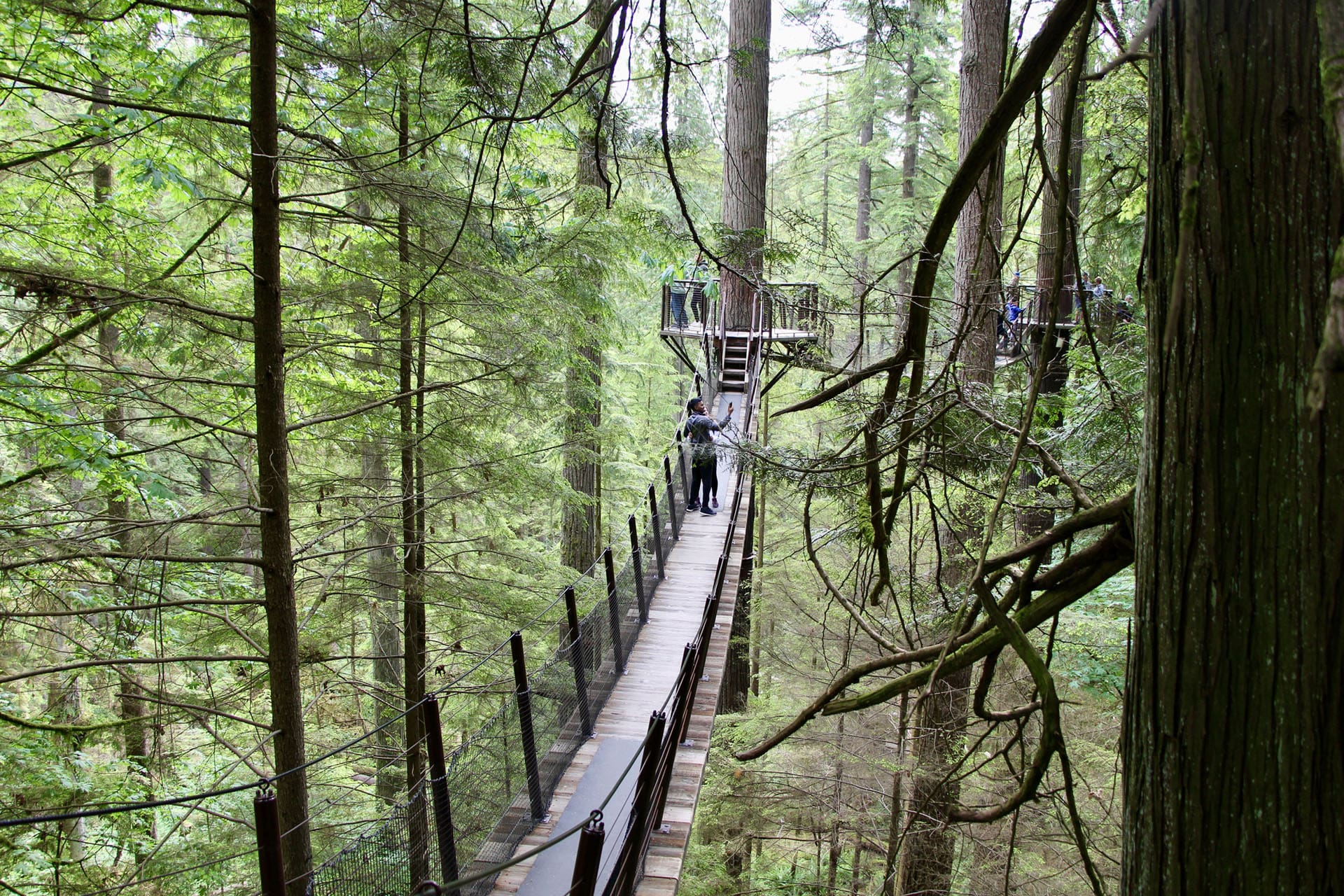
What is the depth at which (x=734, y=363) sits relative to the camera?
1118 centimetres

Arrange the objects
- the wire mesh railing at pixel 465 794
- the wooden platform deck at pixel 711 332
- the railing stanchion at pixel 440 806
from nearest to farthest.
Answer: the wire mesh railing at pixel 465 794
the railing stanchion at pixel 440 806
the wooden platform deck at pixel 711 332

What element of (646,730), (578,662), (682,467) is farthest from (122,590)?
(682,467)

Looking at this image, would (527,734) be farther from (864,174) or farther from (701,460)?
(864,174)

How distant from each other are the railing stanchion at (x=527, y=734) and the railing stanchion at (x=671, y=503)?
392 centimetres

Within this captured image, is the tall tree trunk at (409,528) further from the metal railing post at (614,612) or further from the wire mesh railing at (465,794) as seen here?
the metal railing post at (614,612)

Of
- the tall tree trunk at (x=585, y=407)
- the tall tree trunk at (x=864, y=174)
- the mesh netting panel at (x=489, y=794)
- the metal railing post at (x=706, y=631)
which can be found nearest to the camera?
the mesh netting panel at (x=489, y=794)

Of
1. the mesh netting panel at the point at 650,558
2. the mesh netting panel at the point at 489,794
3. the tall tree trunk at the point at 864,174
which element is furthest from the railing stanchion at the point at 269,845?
the tall tree trunk at the point at 864,174

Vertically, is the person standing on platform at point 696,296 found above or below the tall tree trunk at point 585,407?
above

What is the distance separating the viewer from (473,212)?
4566 millimetres

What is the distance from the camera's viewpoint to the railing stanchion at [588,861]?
2.64m

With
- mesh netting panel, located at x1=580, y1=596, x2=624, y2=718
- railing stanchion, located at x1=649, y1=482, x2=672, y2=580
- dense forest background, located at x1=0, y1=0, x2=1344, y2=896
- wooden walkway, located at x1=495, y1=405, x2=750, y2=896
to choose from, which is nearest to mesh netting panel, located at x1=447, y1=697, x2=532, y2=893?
wooden walkway, located at x1=495, y1=405, x2=750, y2=896

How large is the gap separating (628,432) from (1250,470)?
835 centimetres

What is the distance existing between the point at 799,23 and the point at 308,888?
3682 mm

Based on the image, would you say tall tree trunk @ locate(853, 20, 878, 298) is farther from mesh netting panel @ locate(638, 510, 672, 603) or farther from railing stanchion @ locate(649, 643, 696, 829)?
railing stanchion @ locate(649, 643, 696, 829)
